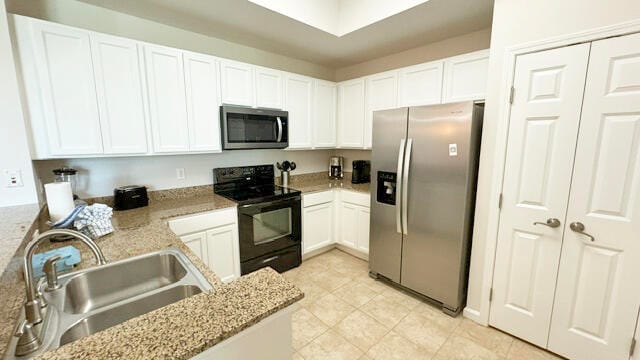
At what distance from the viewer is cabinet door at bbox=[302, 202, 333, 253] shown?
2.99 metres

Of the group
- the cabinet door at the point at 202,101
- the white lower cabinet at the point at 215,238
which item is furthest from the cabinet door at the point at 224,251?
the cabinet door at the point at 202,101

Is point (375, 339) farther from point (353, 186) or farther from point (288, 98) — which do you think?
point (288, 98)

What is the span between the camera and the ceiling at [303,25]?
2059 mm

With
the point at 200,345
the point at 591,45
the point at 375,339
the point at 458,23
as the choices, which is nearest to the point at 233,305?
the point at 200,345

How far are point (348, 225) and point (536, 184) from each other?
6.17ft

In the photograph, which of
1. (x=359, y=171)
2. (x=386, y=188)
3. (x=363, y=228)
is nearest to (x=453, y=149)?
(x=386, y=188)

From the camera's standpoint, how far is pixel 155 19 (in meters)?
2.28

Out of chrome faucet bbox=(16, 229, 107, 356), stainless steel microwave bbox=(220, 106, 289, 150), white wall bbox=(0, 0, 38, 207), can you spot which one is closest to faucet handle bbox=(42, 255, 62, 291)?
chrome faucet bbox=(16, 229, 107, 356)

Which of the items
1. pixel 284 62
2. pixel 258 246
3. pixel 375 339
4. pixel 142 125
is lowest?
pixel 375 339

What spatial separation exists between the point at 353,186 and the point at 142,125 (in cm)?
226

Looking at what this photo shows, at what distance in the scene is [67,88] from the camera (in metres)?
1.76

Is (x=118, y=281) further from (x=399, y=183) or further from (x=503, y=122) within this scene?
(x=503, y=122)

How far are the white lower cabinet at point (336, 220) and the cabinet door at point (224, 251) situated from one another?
84 cm

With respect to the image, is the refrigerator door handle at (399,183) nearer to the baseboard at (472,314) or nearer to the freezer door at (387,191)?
the freezer door at (387,191)
